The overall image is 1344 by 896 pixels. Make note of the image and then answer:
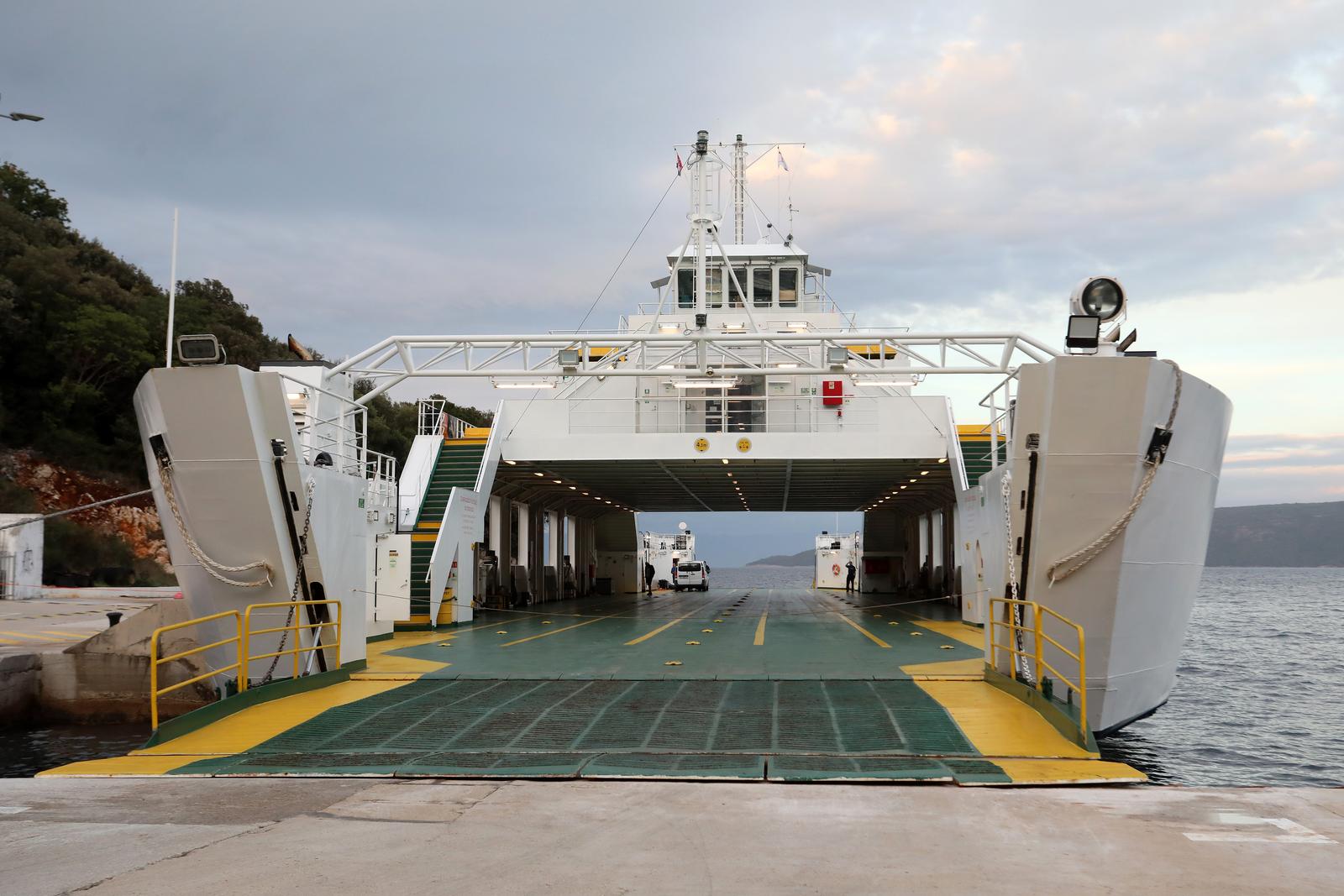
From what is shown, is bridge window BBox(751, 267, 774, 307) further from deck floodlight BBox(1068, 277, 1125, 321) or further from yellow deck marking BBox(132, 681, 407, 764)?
yellow deck marking BBox(132, 681, 407, 764)

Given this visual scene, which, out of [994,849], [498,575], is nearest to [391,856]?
A: [994,849]

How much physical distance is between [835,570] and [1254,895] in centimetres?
5747

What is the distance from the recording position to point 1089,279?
443 inches

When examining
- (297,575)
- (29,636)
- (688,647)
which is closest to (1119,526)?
(688,647)

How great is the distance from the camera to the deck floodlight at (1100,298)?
11172mm

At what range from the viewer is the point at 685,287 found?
100.0ft

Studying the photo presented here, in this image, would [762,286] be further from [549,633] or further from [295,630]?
[295,630]

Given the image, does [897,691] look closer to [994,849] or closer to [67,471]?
[994,849]

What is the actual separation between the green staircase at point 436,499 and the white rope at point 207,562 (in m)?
10.2

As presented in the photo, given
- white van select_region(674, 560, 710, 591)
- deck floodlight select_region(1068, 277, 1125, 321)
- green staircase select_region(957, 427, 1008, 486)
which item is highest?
deck floodlight select_region(1068, 277, 1125, 321)

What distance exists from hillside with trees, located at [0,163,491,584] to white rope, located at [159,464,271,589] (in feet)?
111

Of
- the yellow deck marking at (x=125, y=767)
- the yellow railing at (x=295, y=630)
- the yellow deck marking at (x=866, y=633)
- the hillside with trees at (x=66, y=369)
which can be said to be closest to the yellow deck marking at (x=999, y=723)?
the yellow deck marking at (x=866, y=633)

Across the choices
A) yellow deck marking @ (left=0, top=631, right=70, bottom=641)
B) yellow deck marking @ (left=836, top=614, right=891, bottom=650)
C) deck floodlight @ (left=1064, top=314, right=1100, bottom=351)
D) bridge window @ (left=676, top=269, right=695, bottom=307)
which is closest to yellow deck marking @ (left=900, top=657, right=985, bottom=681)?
yellow deck marking @ (left=836, top=614, right=891, bottom=650)

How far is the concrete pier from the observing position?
16.8 ft
